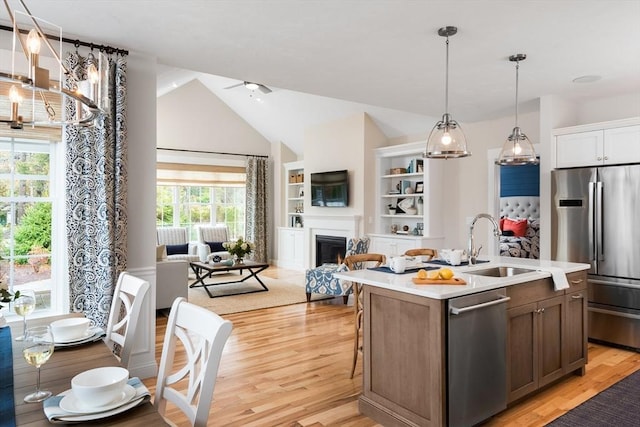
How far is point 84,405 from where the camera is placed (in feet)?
4.02

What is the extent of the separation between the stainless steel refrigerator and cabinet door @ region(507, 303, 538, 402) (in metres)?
1.85

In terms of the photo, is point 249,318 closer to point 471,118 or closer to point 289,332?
point 289,332

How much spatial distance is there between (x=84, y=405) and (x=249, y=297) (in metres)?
5.27

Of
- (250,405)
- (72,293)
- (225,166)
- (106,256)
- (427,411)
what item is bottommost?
(250,405)

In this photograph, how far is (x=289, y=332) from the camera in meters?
4.71

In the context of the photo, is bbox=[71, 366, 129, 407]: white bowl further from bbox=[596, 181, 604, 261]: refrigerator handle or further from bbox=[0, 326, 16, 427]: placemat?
bbox=[596, 181, 604, 261]: refrigerator handle

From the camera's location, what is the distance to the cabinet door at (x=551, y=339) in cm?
304

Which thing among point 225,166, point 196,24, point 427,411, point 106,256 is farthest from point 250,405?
point 225,166

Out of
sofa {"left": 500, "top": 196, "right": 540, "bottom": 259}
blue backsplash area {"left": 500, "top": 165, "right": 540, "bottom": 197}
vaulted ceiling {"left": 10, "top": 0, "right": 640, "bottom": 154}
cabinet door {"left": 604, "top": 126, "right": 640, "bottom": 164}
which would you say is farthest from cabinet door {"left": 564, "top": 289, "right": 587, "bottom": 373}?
blue backsplash area {"left": 500, "top": 165, "right": 540, "bottom": 197}

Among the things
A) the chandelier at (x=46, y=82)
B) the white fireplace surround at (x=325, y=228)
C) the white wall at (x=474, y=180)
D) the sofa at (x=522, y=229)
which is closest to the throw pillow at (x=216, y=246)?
the white fireplace surround at (x=325, y=228)

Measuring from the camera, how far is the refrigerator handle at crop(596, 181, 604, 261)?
4227 millimetres

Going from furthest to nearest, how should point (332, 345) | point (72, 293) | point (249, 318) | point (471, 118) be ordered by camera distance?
point (471, 118) → point (249, 318) → point (332, 345) → point (72, 293)

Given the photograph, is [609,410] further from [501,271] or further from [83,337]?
[83,337]

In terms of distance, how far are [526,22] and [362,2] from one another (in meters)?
1.19
